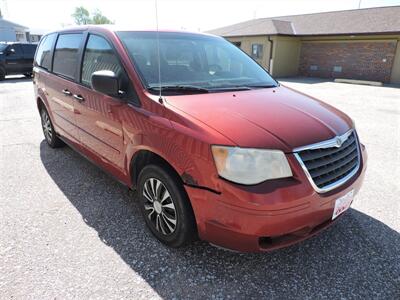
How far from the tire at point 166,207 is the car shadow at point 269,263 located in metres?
0.15

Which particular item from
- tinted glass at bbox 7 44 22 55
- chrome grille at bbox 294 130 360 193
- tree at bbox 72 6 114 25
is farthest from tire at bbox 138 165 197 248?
tree at bbox 72 6 114 25

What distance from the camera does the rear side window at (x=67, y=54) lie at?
3.63m

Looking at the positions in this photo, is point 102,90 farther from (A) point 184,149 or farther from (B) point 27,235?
(B) point 27,235

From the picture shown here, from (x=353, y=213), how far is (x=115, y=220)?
2.44 m

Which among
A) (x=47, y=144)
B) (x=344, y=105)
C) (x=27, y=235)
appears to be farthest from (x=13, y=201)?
(x=344, y=105)

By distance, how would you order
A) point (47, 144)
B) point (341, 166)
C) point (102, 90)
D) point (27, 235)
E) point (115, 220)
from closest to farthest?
point (341, 166) < point (102, 90) < point (27, 235) < point (115, 220) < point (47, 144)

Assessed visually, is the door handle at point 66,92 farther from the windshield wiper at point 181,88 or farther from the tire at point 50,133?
the windshield wiper at point 181,88

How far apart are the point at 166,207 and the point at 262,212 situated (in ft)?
2.90

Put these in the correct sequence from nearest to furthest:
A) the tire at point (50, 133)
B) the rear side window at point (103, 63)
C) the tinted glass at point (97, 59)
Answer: the rear side window at point (103, 63) < the tinted glass at point (97, 59) < the tire at point (50, 133)

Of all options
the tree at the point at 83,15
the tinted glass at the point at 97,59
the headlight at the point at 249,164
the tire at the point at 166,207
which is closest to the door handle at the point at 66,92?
the tinted glass at the point at 97,59

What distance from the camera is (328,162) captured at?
2191 millimetres

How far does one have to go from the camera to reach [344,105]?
1018 cm

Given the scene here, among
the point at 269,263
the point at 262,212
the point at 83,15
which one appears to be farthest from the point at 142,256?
the point at 83,15

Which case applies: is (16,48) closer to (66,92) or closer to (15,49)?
(15,49)
